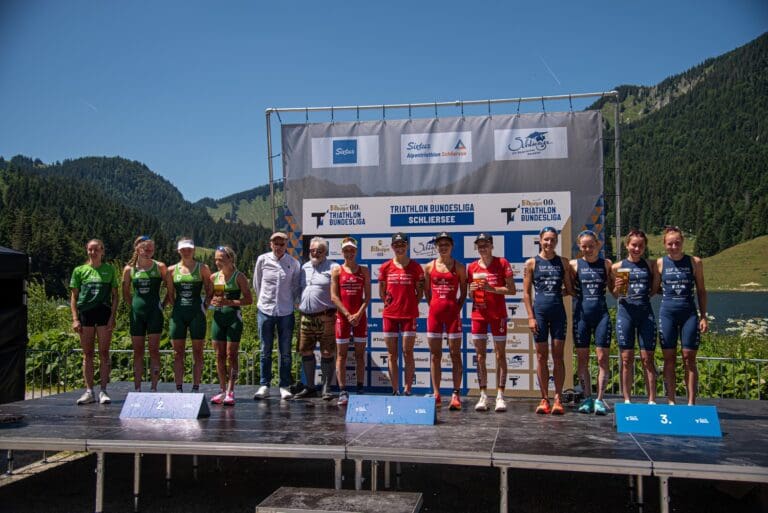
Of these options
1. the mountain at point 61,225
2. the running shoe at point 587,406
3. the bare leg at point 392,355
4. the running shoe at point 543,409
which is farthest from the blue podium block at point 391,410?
the mountain at point 61,225

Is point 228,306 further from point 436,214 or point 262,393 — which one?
point 436,214

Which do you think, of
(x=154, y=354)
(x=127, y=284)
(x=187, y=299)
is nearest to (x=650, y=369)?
(x=187, y=299)

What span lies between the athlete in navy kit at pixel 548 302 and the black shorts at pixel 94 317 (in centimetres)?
413

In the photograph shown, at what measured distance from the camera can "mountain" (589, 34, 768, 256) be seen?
310ft

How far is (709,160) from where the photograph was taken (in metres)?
115

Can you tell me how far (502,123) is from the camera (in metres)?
7.25

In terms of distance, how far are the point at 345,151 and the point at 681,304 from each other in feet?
Answer: 13.3

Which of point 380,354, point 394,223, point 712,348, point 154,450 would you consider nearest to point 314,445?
point 154,450

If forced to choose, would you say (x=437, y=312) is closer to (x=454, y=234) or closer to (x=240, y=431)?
(x=454, y=234)

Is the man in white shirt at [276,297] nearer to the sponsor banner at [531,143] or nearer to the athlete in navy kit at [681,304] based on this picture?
the sponsor banner at [531,143]

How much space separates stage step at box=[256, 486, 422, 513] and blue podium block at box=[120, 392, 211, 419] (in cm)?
196

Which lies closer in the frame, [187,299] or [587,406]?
[587,406]

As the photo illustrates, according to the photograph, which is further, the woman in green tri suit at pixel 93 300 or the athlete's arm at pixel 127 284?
the athlete's arm at pixel 127 284

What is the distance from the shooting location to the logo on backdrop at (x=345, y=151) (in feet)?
25.0
